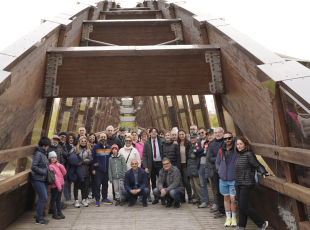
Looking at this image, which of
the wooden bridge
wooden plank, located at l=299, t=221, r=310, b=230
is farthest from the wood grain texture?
wooden plank, located at l=299, t=221, r=310, b=230

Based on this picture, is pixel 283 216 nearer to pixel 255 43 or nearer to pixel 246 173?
pixel 246 173

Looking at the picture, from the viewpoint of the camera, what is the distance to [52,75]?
5484 millimetres

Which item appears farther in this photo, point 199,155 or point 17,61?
point 199,155

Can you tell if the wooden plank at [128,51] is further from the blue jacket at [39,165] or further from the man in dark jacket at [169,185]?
the man in dark jacket at [169,185]

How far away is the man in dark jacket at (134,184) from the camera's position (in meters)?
5.87

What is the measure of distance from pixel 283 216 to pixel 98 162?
3948mm

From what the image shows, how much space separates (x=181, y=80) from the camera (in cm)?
566

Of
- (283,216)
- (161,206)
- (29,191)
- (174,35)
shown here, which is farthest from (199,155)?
(174,35)

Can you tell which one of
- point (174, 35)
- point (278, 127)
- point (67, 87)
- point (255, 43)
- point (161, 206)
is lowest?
point (161, 206)

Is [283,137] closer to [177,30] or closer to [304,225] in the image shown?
[304,225]

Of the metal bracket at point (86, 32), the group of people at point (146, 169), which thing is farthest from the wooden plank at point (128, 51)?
the metal bracket at point (86, 32)

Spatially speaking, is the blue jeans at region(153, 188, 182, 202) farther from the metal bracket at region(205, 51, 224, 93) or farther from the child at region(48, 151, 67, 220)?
the metal bracket at region(205, 51, 224, 93)

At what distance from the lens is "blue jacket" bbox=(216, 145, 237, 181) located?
4344mm

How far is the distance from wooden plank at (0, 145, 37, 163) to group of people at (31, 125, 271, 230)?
17 cm
